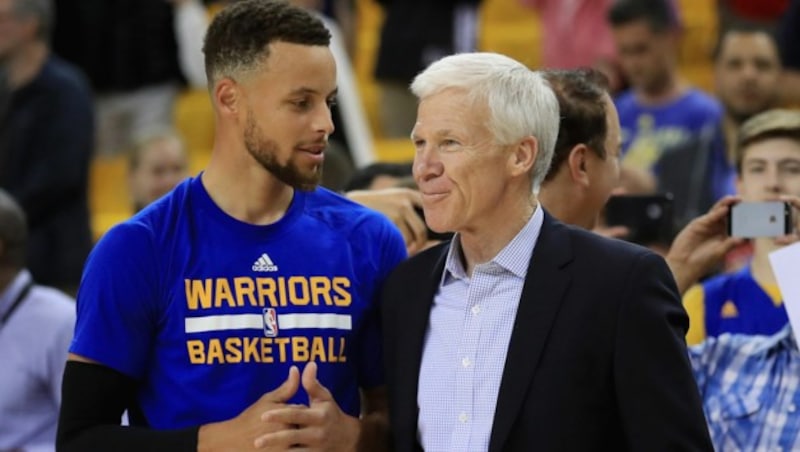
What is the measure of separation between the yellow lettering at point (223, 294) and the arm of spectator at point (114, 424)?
8.0 inches

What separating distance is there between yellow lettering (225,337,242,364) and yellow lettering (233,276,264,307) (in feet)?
0.27

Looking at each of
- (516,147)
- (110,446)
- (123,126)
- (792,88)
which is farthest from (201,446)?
(123,126)

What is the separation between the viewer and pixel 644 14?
26.5 feet

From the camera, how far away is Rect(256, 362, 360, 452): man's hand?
3.78m

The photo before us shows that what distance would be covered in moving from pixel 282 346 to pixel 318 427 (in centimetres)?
21

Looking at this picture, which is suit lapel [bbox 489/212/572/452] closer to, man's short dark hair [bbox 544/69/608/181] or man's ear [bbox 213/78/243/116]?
man's short dark hair [bbox 544/69/608/181]

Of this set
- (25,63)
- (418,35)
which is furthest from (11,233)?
(418,35)

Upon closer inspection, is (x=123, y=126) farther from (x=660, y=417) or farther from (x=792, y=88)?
(x=660, y=417)

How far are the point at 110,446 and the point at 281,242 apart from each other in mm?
582

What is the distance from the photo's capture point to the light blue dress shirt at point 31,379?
612 cm

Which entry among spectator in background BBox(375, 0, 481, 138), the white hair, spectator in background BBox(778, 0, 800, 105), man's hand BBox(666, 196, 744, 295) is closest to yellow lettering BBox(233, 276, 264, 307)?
the white hair

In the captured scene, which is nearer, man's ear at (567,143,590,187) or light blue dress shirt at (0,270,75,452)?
man's ear at (567,143,590,187)

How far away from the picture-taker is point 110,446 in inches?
151

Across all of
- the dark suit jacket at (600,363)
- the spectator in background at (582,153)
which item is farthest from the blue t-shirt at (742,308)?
the dark suit jacket at (600,363)
